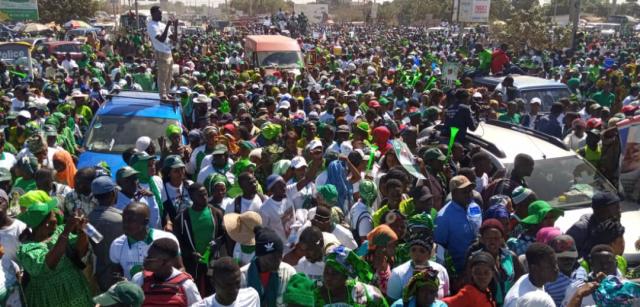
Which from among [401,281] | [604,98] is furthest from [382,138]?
[604,98]

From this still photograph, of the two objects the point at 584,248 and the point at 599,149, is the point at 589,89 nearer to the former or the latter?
the point at 599,149

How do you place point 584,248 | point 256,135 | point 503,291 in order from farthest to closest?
point 256,135
point 584,248
point 503,291

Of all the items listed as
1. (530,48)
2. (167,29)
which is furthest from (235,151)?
(530,48)

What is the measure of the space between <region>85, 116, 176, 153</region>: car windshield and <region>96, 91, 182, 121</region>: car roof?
10 cm

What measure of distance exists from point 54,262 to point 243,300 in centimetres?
121

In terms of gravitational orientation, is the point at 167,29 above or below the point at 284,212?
above

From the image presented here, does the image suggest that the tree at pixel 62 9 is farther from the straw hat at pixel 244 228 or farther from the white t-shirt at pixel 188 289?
the white t-shirt at pixel 188 289

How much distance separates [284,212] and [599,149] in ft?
15.1

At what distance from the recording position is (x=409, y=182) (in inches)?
249

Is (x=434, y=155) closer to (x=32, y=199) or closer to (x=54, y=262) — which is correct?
(x=32, y=199)

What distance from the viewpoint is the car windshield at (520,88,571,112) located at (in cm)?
1205

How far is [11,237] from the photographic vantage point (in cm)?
432

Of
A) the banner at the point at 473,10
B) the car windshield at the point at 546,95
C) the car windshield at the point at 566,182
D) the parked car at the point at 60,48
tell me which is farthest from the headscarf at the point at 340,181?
the banner at the point at 473,10

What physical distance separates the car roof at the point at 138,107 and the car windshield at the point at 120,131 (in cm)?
10
